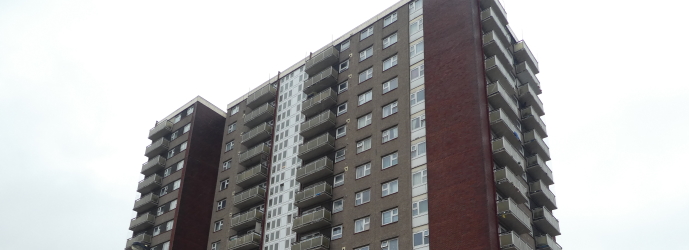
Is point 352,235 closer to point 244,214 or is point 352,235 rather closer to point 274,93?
point 244,214

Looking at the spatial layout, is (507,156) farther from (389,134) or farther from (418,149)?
(389,134)

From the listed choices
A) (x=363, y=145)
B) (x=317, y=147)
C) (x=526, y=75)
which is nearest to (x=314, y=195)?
(x=317, y=147)

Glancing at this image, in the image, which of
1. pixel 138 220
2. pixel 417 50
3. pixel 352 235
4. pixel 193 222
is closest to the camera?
pixel 352 235

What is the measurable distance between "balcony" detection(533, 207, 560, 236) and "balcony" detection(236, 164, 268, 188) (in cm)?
2953

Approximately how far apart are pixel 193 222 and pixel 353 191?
27.1 m

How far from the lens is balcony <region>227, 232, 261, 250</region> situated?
6925 cm

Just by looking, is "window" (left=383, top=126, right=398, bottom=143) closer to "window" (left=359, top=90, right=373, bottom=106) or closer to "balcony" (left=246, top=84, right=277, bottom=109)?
"window" (left=359, top=90, right=373, bottom=106)

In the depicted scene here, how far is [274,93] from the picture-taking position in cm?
8081

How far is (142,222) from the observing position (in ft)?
276

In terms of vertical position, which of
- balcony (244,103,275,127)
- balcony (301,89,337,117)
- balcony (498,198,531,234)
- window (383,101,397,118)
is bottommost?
balcony (498,198,531,234)

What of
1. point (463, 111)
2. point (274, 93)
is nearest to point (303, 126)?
point (274, 93)

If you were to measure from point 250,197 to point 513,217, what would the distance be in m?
31.0

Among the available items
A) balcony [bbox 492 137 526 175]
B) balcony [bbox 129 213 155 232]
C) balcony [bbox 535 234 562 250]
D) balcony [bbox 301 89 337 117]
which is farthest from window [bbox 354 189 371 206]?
balcony [bbox 129 213 155 232]

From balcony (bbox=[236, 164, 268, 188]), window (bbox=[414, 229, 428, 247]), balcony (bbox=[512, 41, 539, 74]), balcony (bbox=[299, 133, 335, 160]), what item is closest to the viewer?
window (bbox=[414, 229, 428, 247])
